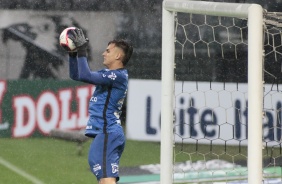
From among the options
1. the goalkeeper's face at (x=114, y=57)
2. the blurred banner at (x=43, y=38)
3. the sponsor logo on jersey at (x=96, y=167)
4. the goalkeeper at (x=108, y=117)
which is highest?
the blurred banner at (x=43, y=38)

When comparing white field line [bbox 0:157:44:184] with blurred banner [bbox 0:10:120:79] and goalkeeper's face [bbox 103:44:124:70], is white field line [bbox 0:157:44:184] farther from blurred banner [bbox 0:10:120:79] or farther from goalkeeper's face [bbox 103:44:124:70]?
goalkeeper's face [bbox 103:44:124:70]

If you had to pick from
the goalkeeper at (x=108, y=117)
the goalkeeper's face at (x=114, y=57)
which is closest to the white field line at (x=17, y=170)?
the goalkeeper at (x=108, y=117)

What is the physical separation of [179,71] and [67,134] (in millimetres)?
853

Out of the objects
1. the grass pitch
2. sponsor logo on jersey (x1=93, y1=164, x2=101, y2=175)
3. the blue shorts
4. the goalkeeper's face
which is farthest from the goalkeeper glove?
the grass pitch

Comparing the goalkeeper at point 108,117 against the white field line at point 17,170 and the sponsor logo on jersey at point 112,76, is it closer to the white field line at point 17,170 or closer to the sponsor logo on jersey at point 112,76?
the sponsor logo on jersey at point 112,76

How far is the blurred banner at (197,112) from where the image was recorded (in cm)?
642

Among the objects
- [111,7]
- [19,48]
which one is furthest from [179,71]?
[19,48]

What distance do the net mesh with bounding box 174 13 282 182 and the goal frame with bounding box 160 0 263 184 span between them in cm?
179

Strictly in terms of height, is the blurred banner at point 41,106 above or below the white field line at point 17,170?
above

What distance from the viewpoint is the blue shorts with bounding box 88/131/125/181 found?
484 cm

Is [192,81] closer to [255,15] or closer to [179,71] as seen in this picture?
[179,71]

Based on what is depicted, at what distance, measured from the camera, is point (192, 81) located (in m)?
6.45

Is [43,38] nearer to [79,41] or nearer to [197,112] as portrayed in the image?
[197,112]

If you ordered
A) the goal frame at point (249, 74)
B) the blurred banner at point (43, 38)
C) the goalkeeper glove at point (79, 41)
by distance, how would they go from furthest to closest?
1. the blurred banner at point (43, 38)
2. the goalkeeper glove at point (79, 41)
3. the goal frame at point (249, 74)
